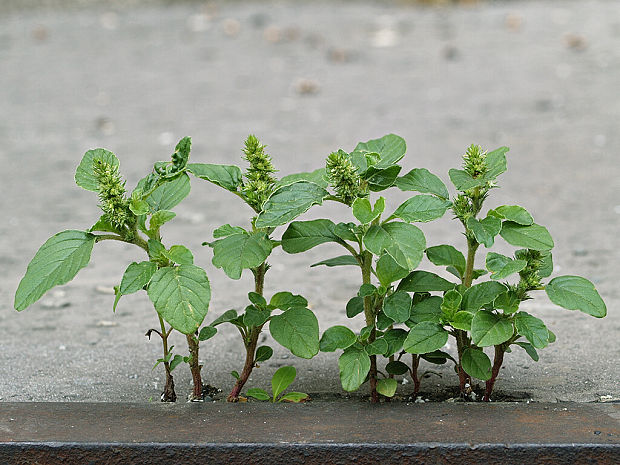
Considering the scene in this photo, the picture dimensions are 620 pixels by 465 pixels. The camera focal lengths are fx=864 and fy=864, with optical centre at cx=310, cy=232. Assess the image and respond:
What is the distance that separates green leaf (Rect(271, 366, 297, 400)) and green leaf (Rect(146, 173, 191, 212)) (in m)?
0.48

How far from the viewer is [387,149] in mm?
2002

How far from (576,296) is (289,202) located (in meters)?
0.63

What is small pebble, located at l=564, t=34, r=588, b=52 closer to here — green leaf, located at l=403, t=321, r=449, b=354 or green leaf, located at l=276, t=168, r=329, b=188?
green leaf, located at l=276, t=168, r=329, b=188

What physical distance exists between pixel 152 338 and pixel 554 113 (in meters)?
3.54

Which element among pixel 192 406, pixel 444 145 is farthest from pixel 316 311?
pixel 444 145

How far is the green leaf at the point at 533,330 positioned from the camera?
5.87 feet

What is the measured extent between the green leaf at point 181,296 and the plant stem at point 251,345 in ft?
0.64

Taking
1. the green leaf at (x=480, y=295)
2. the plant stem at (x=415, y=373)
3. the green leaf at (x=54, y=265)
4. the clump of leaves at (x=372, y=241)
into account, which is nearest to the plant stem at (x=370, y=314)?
the clump of leaves at (x=372, y=241)

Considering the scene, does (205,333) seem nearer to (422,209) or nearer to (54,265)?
(54,265)

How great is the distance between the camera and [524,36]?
7488 mm

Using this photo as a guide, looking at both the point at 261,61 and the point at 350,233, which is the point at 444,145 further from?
the point at 350,233

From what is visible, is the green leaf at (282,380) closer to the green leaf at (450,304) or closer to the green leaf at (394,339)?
the green leaf at (394,339)

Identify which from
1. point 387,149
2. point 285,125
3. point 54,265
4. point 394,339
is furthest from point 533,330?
point 285,125

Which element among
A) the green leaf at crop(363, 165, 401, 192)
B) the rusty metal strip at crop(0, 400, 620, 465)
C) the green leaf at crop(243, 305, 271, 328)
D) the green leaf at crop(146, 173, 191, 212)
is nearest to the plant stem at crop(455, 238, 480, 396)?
the rusty metal strip at crop(0, 400, 620, 465)
